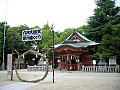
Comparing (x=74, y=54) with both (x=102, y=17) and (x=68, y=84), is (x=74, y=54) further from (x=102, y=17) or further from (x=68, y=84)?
(x=68, y=84)

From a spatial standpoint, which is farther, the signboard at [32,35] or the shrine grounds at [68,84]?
the signboard at [32,35]

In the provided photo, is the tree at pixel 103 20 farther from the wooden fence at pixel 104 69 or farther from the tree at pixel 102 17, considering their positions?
the wooden fence at pixel 104 69

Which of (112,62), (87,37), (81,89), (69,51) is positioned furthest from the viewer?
(87,37)

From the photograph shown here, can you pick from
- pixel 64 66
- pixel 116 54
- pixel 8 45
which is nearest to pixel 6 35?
pixel 8 45

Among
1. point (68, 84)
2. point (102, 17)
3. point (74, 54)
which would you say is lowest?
point (68, 84)

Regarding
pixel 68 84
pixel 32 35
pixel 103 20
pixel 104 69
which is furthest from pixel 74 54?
pixel 68 84

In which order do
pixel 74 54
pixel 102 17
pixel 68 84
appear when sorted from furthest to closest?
pixel 102 17 < pixel 74 54 < pixel 68 84

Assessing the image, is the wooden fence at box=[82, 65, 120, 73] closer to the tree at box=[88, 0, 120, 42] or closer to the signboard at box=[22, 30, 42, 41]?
the tree at box=[88, 0, 120, 42]

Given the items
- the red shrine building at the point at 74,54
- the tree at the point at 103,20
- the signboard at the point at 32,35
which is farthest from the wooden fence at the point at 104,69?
the signboard at the point at 32,35

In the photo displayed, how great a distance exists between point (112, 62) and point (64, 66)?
20.6 feet

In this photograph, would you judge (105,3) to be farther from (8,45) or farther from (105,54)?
(8,45)

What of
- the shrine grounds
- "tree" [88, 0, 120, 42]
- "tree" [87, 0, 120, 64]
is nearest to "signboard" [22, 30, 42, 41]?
the shrine grounds

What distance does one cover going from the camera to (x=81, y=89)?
8602 millimetres

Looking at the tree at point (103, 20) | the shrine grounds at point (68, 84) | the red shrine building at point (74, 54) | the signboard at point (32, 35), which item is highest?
the tree at point (103, 20)
